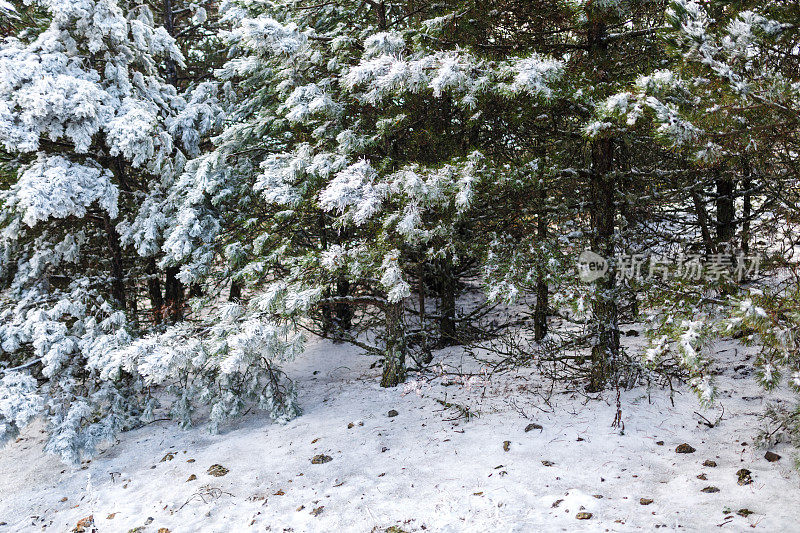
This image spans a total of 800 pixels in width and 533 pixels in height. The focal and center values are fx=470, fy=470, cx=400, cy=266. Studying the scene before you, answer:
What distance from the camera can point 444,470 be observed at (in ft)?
17.5

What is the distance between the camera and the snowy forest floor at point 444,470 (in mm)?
4219

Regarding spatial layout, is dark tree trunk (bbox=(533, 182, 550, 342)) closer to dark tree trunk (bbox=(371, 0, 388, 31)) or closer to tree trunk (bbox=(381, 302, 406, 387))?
tree trunk (bbox=(381, 302, 406, 387))

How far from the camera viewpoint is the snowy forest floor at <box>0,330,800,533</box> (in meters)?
4.22

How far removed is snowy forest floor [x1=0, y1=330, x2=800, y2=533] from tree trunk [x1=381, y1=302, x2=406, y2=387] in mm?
384

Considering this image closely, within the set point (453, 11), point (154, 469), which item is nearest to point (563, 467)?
point (154, 469)

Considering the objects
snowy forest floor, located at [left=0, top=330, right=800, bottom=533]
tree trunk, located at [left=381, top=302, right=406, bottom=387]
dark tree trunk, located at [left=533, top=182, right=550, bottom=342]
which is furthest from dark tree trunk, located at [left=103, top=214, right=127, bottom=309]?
dark tree trunk, located at [left=533, top=182, right=550, bottom=342]

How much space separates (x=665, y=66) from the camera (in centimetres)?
547

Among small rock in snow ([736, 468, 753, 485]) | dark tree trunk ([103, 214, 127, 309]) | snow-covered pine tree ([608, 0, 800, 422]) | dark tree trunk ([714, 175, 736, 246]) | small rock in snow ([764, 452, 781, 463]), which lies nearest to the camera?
snow-covered pine tree ([608, 0, 800, 422])

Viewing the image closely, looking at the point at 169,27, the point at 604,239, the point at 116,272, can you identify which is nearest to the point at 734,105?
the point at 604,239

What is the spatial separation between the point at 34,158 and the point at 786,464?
11.3 metres

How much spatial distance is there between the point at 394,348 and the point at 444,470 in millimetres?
3038

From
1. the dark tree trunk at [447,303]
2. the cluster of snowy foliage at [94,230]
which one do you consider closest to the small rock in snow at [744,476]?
the dark tree trunk at [447,303]

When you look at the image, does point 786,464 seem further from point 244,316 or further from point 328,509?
point 244,316

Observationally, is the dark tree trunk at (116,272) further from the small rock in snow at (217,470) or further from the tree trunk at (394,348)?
the tree trunk at (394,348)
